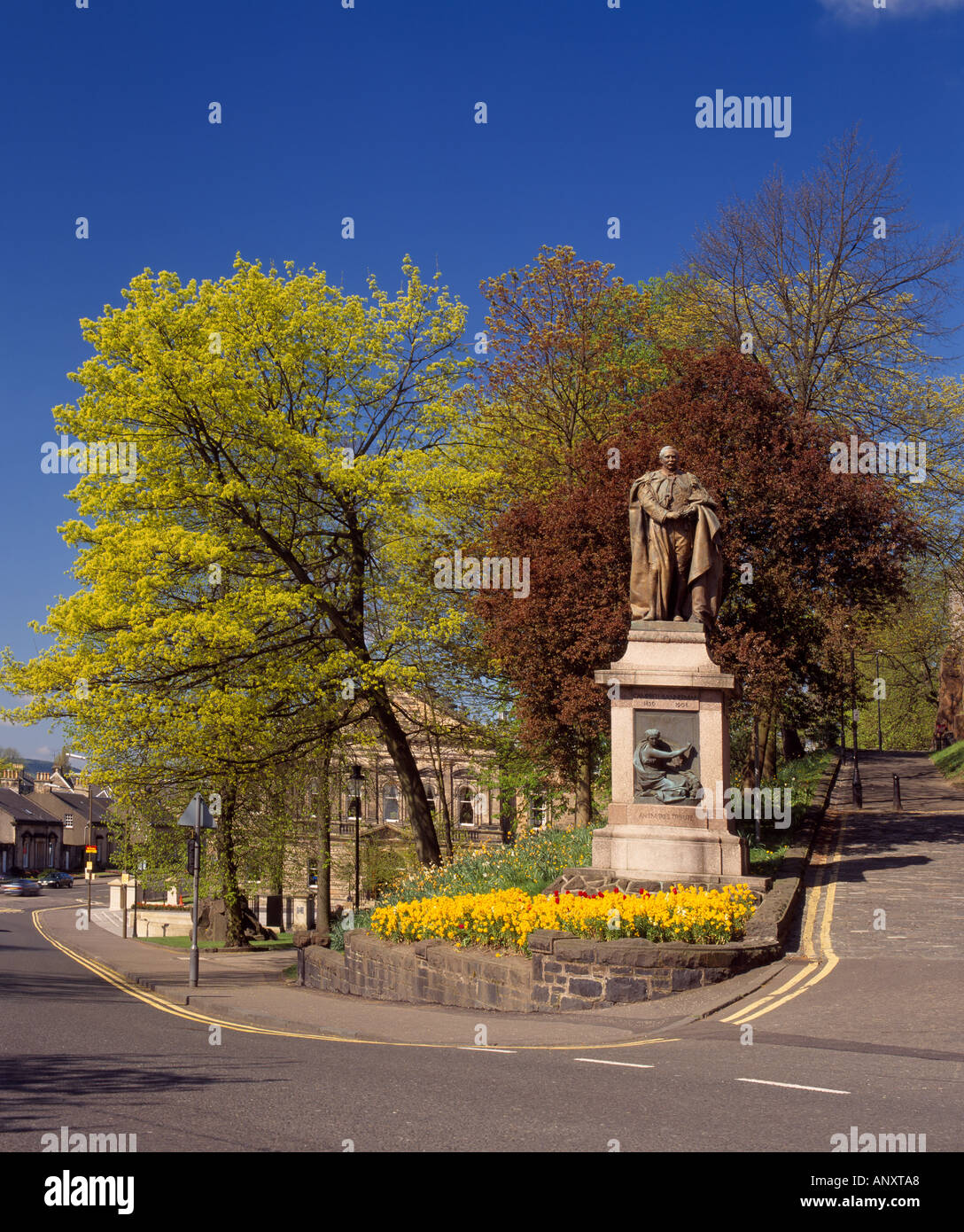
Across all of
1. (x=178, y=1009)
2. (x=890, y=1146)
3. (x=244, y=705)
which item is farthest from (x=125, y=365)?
(x=890, y=1146)

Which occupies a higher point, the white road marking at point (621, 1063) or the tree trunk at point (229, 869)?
the white road marking at point (621, 1063)

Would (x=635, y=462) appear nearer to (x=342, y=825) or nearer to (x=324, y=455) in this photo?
(x=324, y=455)

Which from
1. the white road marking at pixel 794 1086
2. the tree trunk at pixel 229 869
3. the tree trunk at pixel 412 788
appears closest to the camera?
the white road marking at pixel 794 1086

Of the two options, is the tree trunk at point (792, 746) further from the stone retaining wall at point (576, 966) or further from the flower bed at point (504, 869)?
the stone retaining wall at point (576, 966)

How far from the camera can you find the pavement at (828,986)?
10547 mm

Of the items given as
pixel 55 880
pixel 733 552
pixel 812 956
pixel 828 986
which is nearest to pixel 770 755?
pixel 733 552

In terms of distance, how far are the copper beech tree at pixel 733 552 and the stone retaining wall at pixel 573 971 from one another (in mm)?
8394

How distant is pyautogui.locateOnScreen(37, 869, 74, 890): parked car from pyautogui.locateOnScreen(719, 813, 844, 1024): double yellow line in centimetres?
8455

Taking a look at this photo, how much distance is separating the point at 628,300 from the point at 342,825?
29.7 m

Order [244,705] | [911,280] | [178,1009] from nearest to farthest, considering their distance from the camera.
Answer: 1. [178,1009]
2. [244,705]
3. [911,280]

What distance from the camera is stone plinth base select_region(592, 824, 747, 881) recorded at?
50.1 ft

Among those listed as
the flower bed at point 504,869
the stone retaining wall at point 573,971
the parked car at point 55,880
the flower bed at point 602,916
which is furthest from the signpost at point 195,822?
the parked car at point 55,880

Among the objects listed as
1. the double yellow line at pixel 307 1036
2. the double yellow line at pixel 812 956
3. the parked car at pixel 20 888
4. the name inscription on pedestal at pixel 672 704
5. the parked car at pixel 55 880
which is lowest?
the parked car at pixel 55 880

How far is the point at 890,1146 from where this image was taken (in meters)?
6.14
